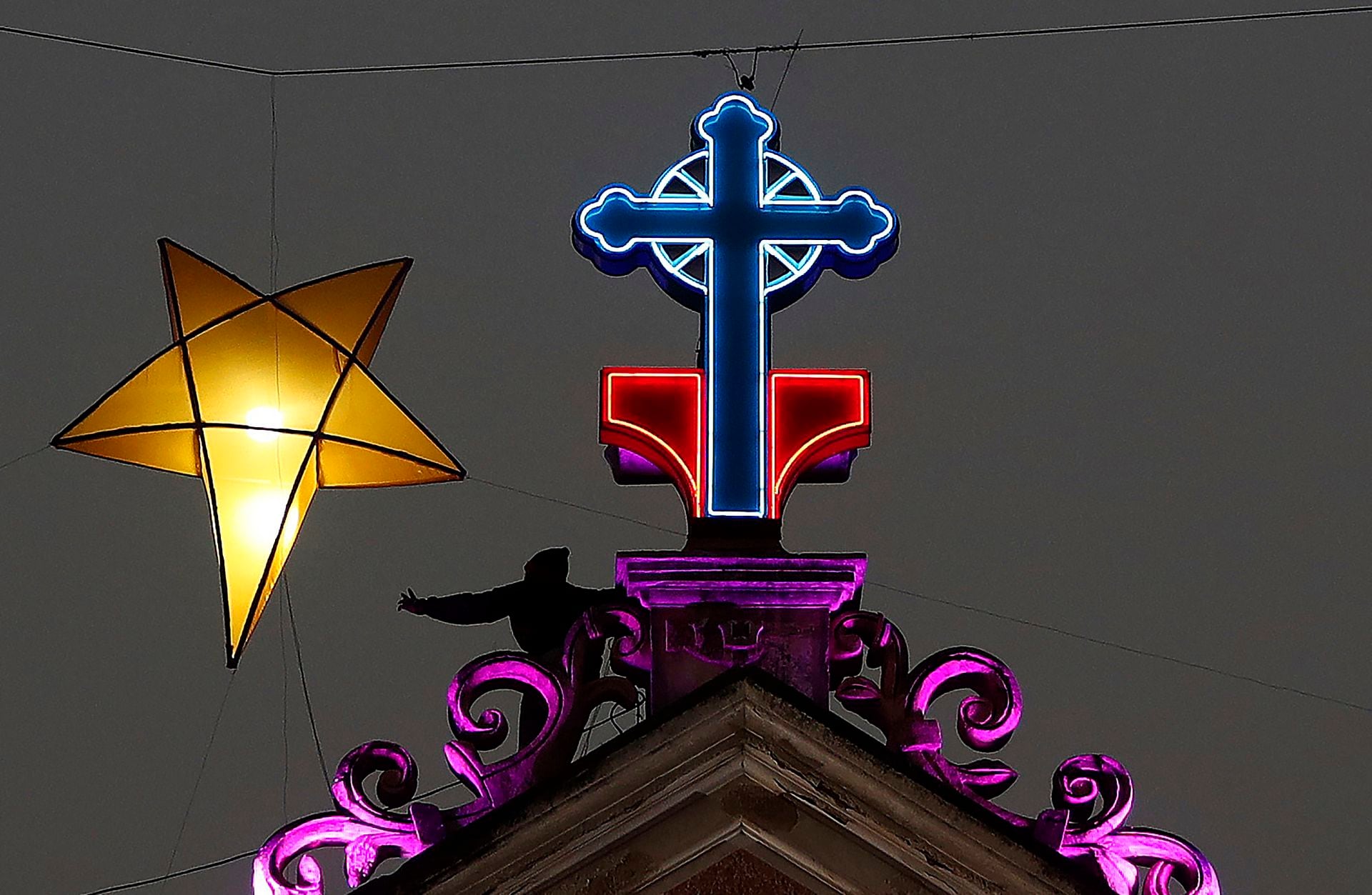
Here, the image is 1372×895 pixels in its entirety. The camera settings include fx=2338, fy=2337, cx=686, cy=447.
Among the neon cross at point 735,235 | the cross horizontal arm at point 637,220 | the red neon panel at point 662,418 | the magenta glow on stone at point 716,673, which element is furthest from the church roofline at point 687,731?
the cross horizontal arm at point 637,220

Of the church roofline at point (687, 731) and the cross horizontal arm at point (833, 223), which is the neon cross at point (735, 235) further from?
the church roofline at point (687, 731)

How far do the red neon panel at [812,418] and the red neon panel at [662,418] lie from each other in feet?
1.19

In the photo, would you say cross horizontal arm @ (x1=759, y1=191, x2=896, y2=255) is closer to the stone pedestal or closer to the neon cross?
the neon cross

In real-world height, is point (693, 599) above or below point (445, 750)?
above

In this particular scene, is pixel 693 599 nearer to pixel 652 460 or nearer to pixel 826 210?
pixel 652 460

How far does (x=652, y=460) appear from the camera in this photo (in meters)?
11.3

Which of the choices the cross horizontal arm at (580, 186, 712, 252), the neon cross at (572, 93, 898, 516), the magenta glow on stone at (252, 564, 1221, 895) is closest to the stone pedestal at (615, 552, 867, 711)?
the magenta glow on stone at (252, 564, 1221, 895)

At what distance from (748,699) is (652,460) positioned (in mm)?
1730

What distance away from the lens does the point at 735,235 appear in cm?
1198

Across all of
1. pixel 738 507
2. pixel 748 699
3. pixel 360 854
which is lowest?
pixel 360 854

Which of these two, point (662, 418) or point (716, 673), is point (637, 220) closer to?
point (662, 418)

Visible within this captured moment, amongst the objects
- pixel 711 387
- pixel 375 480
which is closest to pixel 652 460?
pixel 711 387

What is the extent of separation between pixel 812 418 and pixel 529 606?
167 centimetres

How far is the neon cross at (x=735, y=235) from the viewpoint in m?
11.7
